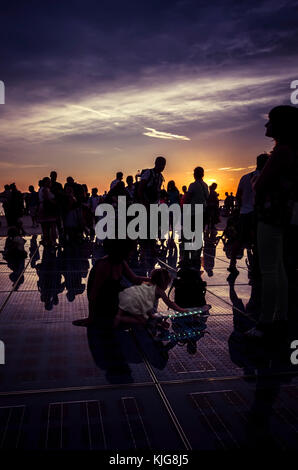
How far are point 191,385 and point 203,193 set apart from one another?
569cm

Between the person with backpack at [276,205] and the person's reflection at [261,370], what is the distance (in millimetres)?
195

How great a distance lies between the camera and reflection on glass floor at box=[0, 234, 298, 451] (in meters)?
2.30

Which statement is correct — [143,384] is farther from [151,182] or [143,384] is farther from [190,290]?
[151,182]

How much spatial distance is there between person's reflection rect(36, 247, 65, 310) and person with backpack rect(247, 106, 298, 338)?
2.66 metres

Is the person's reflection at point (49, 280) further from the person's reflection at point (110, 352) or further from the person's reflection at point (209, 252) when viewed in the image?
the person's reflection at point (209, 252)

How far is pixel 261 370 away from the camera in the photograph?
10.5 feet

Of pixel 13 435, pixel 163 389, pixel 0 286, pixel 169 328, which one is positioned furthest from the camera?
pixel 0 286

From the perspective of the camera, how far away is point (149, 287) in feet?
14.5

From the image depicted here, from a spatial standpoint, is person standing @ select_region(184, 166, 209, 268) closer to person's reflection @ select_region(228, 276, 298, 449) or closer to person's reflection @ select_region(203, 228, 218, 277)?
person's reflection @ select_region(203, 228, 218, 277)

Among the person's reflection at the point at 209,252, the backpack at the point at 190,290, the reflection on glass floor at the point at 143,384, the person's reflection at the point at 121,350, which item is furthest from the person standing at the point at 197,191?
the person's reflection at the point at 121,350

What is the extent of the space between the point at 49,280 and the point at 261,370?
4318 mm

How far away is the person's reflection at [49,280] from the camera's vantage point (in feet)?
17.7

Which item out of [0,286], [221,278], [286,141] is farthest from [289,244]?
[0,286]

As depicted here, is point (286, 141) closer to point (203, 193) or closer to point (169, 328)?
point (169, 328)
